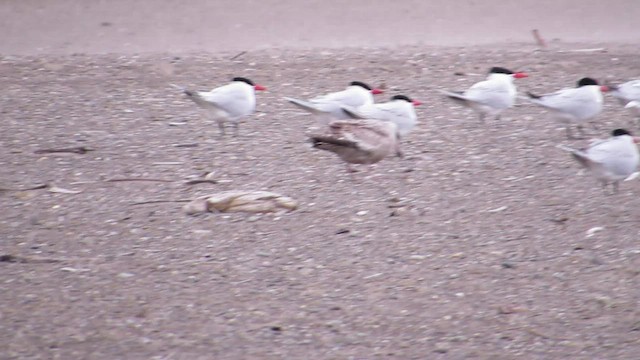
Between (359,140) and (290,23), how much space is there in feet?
13.3

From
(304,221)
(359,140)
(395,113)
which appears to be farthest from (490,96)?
(304,221)

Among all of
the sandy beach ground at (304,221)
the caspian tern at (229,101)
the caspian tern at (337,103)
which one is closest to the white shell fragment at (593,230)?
the sandy beach ground at (304,221)

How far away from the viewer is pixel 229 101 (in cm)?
653

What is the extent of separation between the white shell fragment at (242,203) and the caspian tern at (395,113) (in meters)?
1.07

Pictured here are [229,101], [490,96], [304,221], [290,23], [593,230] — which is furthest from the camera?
[290,23]

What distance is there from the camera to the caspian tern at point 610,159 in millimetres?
5453

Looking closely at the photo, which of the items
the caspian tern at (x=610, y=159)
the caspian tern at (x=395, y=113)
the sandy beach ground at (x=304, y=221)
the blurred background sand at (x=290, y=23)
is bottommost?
the sandy beach ground at (x=304, y=221)

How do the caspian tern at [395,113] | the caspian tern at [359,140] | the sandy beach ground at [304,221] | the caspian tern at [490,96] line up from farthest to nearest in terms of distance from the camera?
the caspian tern at [490,96]
the caspian tern at [395,113]
the caspian tern at [359,140]
the sandy beach ground at [304,221]

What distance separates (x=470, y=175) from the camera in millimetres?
6020

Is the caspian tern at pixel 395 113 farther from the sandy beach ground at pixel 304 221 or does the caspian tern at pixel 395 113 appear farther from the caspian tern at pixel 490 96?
the caspian tern at pixel 490 96

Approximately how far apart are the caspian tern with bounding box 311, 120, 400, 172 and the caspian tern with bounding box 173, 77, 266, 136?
84 cm

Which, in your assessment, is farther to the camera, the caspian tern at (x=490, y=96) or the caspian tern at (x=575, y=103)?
the caspian tern at (x=490, y=96)

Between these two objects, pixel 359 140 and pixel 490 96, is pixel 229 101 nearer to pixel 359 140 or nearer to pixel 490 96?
pixel 359 140

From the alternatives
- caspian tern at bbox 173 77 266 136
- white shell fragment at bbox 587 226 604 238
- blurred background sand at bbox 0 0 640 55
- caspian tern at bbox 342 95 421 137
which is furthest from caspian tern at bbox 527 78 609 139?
blurred background sand at bbox 0 0 640 55
